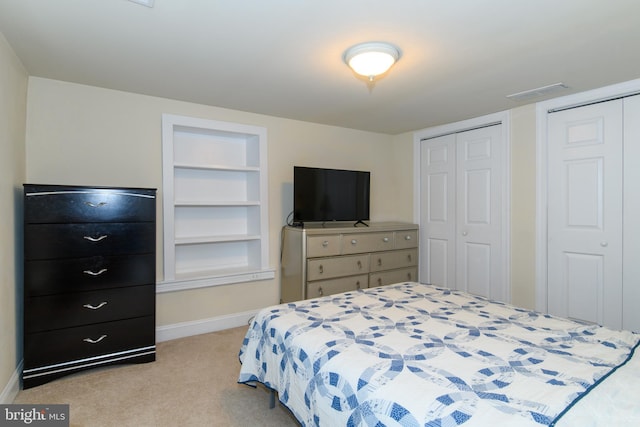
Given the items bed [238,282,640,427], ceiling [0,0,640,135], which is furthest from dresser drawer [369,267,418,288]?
ceiling [0,0,640,135]

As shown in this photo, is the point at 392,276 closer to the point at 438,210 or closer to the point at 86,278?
the point at 438,210

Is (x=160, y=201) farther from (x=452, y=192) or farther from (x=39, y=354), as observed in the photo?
(x=452, y=192)

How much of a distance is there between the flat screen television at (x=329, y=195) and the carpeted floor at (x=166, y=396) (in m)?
1.61

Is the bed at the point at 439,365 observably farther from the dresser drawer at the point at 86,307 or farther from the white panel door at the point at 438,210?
the white panel door at the point at 438,210

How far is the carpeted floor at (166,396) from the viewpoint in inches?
76.8

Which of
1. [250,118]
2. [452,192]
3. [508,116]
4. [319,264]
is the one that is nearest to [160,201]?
[250,118]

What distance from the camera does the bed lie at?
108cm

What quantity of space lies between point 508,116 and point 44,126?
13.8 feet

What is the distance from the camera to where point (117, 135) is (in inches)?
116

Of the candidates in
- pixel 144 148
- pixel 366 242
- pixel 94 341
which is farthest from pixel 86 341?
pixel 366 242

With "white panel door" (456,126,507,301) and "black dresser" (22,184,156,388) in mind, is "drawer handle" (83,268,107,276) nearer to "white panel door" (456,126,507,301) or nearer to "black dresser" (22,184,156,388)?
"black dresser" (22,184,156,388)

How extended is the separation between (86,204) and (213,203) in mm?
1110

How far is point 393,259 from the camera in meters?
3.96

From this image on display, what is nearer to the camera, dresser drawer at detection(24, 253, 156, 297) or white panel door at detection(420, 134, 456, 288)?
dresser drawer at detection(24, 253, 156, 297)
